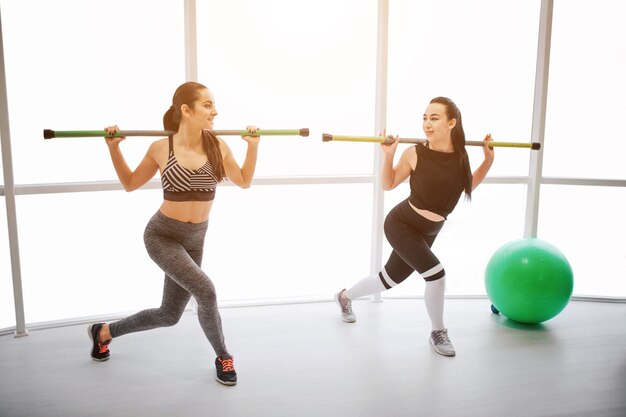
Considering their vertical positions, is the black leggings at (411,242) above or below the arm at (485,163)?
below

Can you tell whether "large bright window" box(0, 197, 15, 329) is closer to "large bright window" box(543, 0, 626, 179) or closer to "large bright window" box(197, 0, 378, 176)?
"large bright window" box(197, 0, 378, 176)

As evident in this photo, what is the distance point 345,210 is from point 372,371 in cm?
479

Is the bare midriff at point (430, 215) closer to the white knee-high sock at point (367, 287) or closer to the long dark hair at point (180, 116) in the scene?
the white knee-high sock at point (367, 287)

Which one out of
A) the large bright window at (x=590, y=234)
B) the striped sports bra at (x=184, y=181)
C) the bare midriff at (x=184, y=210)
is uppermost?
the striped sports bra at (x=184, y=181)

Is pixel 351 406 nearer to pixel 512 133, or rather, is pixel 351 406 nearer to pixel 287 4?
pixel 287 4

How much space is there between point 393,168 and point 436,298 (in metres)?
0.77

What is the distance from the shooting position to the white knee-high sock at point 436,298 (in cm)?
281

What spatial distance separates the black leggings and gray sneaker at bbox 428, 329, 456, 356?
1.12 feet

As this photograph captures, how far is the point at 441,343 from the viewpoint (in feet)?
9.38

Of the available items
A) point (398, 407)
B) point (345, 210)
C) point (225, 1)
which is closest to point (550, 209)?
point (345, 210)

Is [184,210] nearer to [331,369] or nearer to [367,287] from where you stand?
[331,369]

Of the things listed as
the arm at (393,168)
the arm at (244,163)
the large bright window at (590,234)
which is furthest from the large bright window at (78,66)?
the large bright window at (590,234)

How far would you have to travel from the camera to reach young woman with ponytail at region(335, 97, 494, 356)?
2.80m

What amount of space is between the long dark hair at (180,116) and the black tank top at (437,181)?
108cm
